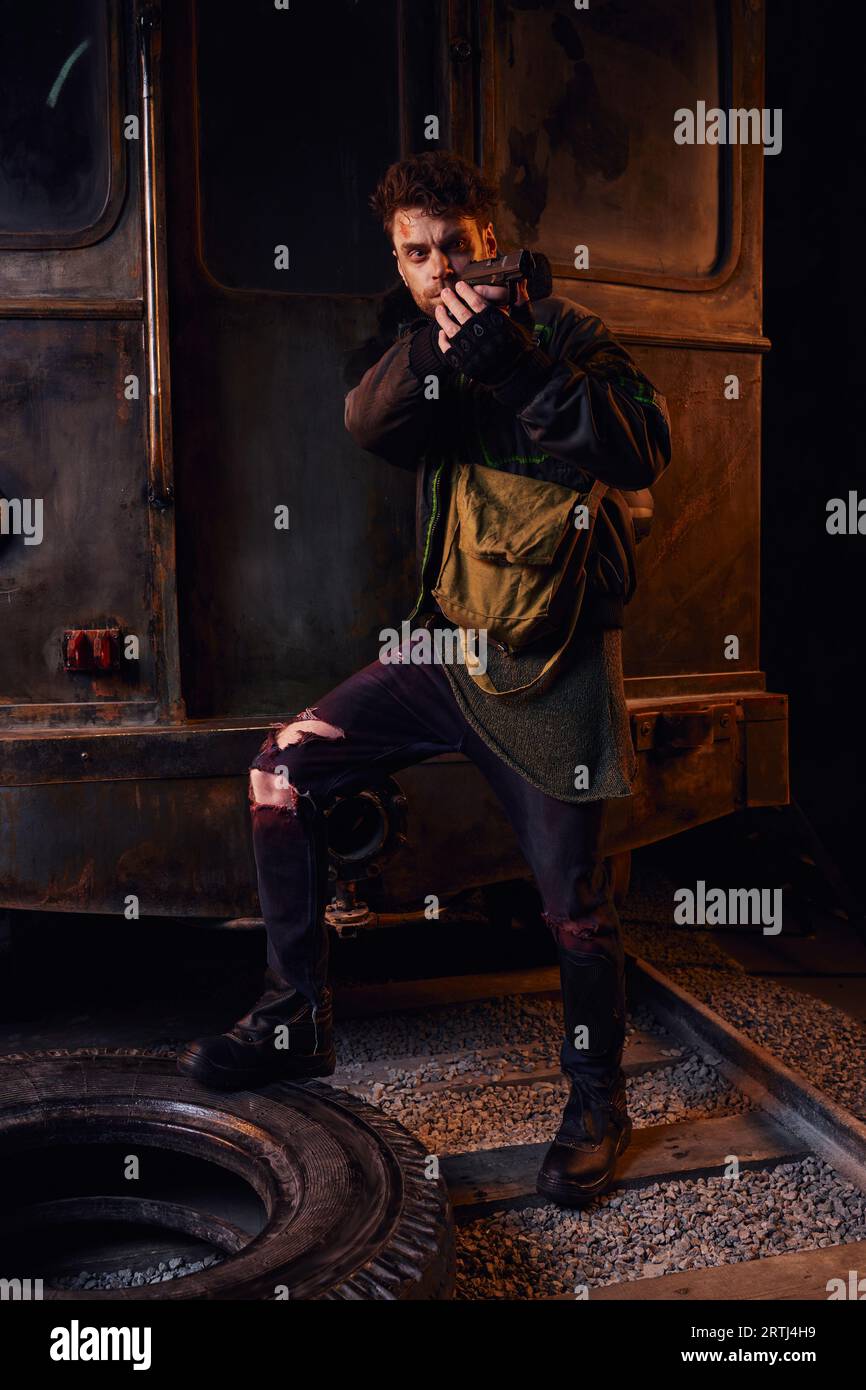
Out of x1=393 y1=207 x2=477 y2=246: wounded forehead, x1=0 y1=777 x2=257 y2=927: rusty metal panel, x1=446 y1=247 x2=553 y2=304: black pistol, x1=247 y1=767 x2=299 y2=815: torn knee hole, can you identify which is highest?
x1=393 y1=207 x2=477 y2=246: wounded forehead

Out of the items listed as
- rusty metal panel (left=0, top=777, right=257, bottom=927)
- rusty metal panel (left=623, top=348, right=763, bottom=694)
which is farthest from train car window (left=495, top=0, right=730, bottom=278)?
rusty metal panel (left=0, top=777, right=257, bottom=927)

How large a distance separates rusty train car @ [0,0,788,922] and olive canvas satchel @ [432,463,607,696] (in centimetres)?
56

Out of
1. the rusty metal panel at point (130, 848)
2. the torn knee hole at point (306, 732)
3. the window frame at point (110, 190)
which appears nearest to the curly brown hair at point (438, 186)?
the window frame at point (110, 190)

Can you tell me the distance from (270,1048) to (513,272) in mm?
1519

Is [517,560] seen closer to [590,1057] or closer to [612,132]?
[590,1057]

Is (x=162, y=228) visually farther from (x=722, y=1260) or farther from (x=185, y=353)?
(x=722, y=1260)

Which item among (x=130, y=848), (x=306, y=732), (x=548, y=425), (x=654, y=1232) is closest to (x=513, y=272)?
(x=548, y=425)

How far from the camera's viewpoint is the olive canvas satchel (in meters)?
2.18

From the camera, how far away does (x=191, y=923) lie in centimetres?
282

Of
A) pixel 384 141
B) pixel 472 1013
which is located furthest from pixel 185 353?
pixel 472 1013

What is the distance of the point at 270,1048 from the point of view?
2367 millimetres

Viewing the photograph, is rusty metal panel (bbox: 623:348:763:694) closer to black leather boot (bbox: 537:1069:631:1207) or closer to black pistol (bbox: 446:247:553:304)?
black pistol (bbox: 446:247:553:304)

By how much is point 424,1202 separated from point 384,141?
2.24 m

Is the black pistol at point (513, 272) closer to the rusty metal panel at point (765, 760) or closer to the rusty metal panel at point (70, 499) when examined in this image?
the rusty metal panel at point (70, 499)
